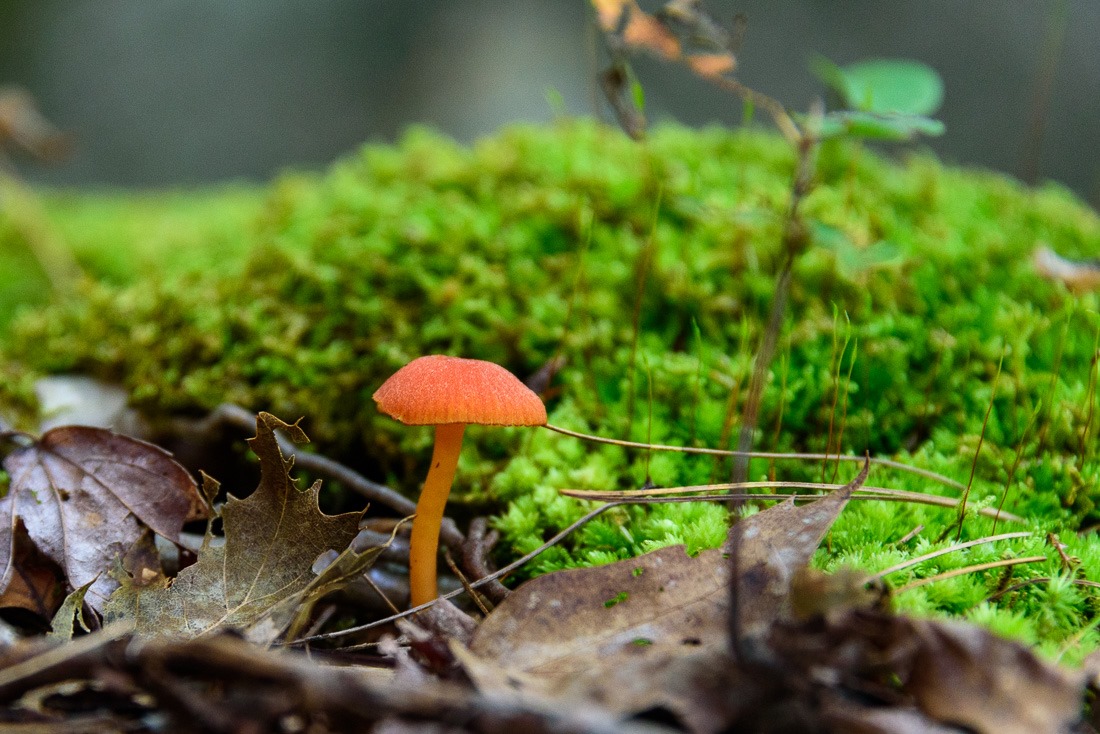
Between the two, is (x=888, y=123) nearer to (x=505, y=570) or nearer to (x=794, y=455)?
(x=794, y=455)

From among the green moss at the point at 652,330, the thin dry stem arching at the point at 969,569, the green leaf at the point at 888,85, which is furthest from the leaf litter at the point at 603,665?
the green leaf at the point at 888,85

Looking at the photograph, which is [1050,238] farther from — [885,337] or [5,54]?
[5,54]

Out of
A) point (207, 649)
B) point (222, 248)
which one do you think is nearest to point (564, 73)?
point (222, 248)

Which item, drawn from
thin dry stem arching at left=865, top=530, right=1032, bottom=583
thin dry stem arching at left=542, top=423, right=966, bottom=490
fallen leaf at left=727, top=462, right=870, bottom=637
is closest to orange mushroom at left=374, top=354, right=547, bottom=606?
thin dry stem arching at left=542, top=423, right=966, bottom=490

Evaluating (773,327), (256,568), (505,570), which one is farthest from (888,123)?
(256,568)

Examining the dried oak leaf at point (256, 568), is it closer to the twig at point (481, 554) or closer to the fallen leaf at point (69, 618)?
the fallen leaf at point (69, 618)
